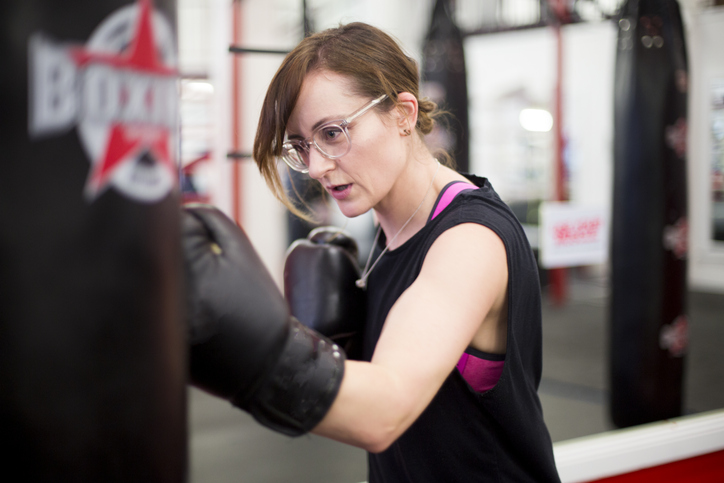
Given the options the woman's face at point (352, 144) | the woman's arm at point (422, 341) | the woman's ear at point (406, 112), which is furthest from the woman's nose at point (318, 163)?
the woman's arm at point (422, 341)

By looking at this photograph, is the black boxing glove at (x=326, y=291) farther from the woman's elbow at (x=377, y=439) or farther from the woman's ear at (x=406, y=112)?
the woman's elbow at (x=377, y=439)

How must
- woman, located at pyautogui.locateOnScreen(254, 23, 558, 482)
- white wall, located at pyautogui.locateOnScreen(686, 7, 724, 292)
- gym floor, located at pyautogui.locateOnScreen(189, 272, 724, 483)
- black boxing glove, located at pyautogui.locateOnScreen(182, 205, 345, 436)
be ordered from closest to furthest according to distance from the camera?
1. black boxing glove, located at pyautogui.locateOnScreen(182, 205, 345, 436)
2. woman, located at pyautogui.locateOnScreen(254, 23, 558, 482)
3. gym floor, located at pyautogui.locateOnScreen(189, 272, 724, 483)
4. white wall, located at pyautogui.locateOnScreen(686, 7, 724, 292)

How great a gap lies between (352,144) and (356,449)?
235 cm

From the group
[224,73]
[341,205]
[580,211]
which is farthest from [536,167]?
[341,205]

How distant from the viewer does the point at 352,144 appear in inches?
36.7

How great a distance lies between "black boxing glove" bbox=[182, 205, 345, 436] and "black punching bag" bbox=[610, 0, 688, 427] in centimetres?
215

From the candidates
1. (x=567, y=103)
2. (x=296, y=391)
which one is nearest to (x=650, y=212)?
(x=296, y=391)

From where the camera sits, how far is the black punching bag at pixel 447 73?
3.10 meters

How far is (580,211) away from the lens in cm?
354

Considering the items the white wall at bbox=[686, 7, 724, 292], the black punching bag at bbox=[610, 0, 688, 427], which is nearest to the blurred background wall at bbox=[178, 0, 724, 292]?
the white wall at bbox=[686, 7, 724, 292]

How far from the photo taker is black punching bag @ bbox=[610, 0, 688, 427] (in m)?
2.38

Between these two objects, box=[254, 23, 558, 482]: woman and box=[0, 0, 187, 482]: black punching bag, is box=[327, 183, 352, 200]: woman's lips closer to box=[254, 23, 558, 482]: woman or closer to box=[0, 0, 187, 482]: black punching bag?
box=[254, 23, 558, 482]: woman

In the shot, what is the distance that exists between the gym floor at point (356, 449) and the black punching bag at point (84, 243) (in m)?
1.53

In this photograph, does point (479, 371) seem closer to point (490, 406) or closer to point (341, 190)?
point (490, 406)
